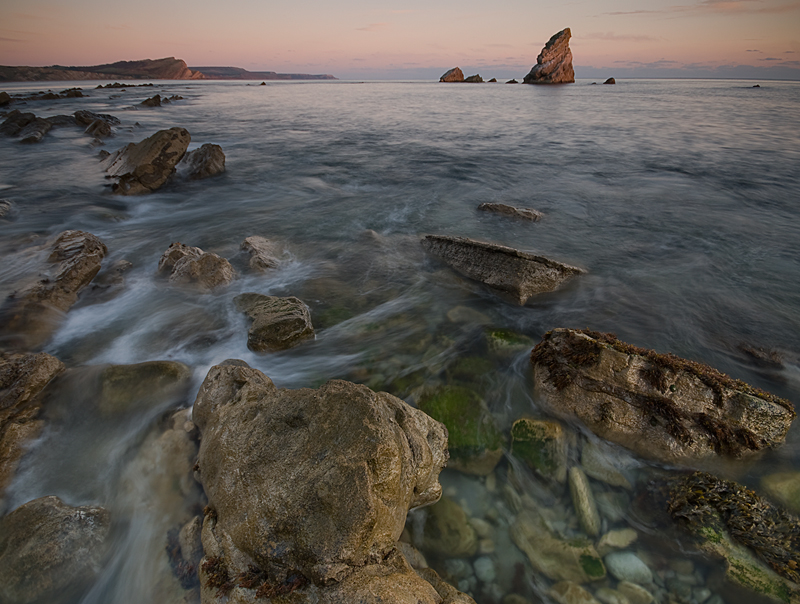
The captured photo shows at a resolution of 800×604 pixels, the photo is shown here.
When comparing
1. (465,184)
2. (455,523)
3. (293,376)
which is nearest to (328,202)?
(465,184)

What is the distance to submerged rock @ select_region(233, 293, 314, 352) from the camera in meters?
5.27

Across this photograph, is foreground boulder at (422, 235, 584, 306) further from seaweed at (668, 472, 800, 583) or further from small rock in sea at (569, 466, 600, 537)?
seaweed at (668, 472, 800, 583)

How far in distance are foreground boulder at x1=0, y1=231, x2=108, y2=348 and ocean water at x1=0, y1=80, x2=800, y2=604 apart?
0.26m

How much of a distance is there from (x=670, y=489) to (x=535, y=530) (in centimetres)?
129

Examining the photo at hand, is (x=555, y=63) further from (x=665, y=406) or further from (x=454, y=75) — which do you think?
(x=665, y=406)

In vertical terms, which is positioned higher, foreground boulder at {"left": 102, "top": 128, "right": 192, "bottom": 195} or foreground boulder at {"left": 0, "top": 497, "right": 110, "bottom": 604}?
foreground boulder at {"left": 102, "top": 128, "right": 192, "bottom": 195}

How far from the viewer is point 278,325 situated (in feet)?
17.4

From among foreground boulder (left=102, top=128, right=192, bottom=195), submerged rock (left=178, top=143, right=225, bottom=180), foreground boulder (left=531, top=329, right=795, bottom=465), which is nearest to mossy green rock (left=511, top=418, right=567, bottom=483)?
foreground boulder (left=531, top=329, right=795, bottom=465)

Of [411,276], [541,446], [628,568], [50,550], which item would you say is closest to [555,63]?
[411,276]

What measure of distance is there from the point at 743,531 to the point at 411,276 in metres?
5.48

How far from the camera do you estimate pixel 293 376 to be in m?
5.04

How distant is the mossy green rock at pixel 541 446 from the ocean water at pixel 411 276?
15cm

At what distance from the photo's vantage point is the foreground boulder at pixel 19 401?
372 centimetres

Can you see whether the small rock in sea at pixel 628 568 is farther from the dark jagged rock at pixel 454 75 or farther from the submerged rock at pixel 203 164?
the dark jagged rock at pixel 454 75
